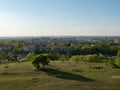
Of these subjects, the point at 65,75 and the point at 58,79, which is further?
the point at 65,75

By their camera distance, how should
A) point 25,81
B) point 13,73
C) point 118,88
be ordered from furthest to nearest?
point 13,73 → point 25,81 → point 118,88

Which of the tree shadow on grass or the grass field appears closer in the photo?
the grass field

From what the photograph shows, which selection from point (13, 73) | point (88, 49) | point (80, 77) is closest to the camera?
point (80, 77)

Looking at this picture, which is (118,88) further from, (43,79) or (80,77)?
(43,79)

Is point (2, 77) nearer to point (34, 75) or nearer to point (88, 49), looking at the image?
point (34, 75)

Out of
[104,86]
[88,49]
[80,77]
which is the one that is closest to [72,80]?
[80,77]

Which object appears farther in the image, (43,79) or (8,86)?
(43,79)

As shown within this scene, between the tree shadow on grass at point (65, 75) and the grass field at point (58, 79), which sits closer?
the grass field at point (58, 79)
